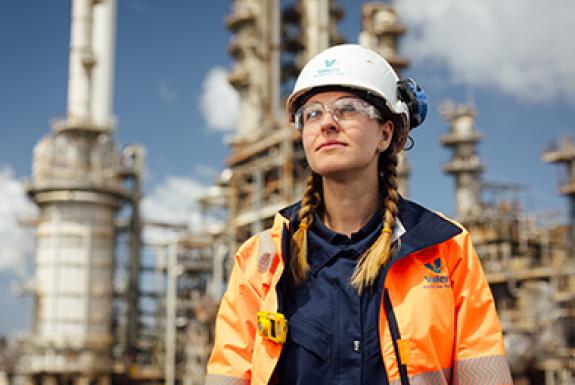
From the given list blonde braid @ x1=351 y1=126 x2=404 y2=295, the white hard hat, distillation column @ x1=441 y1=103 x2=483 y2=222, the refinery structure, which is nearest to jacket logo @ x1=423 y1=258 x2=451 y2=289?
blonde braid @ x1=351 y1=126 x2=404 y2=295

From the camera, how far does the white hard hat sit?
2.68 meters

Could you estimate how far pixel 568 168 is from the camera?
35.4 metres

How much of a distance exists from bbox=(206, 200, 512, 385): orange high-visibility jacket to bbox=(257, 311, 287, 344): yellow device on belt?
0.03m

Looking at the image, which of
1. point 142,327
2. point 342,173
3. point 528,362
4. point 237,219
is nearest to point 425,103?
point 342,173

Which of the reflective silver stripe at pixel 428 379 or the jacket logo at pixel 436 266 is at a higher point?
the jacket logo at pixel 436 266

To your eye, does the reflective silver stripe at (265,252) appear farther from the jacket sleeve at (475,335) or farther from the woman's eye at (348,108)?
the jacket sleeve at (475,335)

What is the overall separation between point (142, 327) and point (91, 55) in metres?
13.7

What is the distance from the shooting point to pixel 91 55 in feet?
108

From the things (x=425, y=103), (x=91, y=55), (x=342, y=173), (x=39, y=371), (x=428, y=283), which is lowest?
(x=39, y=371)

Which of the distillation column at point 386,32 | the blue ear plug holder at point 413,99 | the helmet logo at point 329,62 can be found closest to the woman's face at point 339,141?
the helmet logo at point 329,62

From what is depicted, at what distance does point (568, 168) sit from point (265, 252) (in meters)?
35.4

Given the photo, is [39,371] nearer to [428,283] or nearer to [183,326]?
[183,326]

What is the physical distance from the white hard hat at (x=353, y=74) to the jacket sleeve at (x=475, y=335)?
688 mm

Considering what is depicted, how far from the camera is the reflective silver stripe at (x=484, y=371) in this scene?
2434mm
